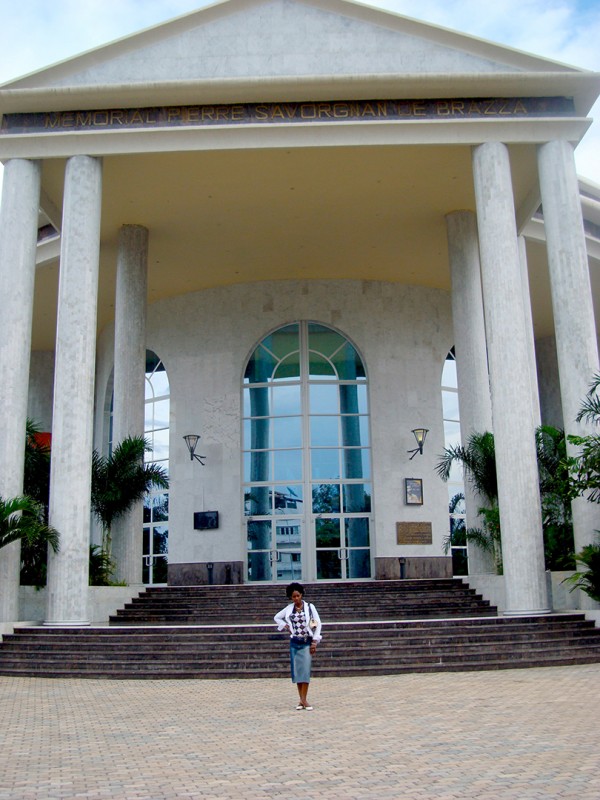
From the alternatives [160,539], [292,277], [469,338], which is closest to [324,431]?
[292,277]

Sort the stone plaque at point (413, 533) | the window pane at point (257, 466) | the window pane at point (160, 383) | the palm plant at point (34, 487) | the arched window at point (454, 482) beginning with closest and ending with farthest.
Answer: the palm plant at point (34, 487)
the stone plaque at point (413, 533)
the window pane at point (257, 466)
the arched window at point (454, 482)
the window pane at point (160, 383)

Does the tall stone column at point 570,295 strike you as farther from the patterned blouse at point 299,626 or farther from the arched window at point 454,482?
the arched window at point 454,482

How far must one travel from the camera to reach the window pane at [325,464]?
2342 cm

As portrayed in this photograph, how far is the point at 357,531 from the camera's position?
2316 cm

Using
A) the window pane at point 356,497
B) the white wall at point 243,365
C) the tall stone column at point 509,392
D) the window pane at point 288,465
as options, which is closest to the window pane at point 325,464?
the window pane at point 288,465

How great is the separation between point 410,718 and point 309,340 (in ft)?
56.1

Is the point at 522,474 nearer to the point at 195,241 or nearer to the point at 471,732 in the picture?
the point at 471,732

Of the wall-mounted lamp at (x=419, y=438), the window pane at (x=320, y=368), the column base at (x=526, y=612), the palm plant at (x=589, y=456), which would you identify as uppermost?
the window pane at (x=320, y=368)

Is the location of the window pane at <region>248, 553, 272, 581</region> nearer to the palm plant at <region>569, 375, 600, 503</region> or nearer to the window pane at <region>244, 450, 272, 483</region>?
the window pane at <region>244, 450, 272, 483</region>

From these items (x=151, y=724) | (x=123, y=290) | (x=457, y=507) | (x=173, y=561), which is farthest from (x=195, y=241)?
(x=151, y=724)

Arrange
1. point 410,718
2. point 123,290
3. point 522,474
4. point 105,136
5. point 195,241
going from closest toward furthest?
point 410,718, point 522,474, point 105,136, point 123,290, point 195,241

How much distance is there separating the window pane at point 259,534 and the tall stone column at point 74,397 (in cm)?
830

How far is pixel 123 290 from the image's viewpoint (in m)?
19.8

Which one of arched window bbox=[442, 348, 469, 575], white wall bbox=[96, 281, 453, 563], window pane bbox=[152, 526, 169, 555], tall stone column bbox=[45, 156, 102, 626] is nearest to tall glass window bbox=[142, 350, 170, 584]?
window pane bbox=[152, 526, 169, 555]
